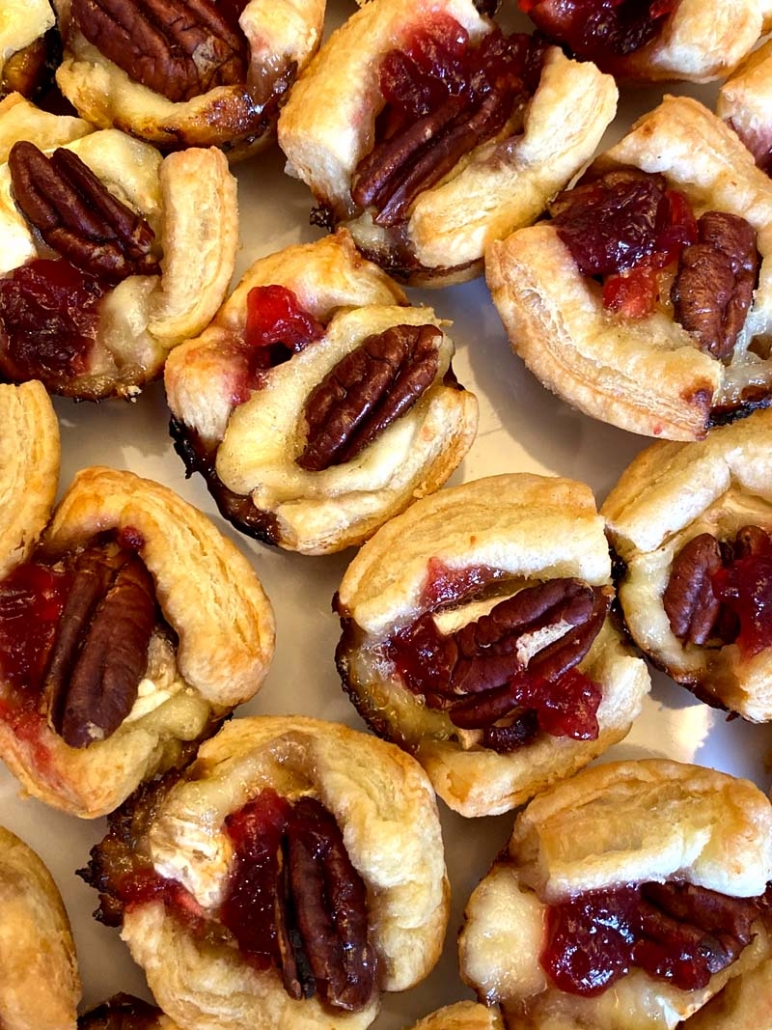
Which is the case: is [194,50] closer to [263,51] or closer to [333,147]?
[263,51]

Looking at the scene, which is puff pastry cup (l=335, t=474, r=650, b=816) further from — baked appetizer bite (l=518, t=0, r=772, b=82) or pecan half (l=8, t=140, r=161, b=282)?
baked appetizer bite (l=518, t=0, r=772, b=82)

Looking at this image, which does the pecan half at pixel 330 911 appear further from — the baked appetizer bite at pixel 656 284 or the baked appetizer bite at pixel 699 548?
the baked appetizer bite at pixel 656 284

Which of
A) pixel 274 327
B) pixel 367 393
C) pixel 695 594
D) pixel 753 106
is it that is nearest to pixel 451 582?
pixel 367 393

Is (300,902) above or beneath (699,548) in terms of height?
above

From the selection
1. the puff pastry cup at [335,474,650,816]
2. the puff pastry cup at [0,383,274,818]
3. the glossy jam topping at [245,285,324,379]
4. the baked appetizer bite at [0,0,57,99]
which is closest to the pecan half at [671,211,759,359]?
the puff pastry cup at [335,474,650,816]

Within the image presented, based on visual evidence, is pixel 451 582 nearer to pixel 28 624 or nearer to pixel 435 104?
pixel 28 624

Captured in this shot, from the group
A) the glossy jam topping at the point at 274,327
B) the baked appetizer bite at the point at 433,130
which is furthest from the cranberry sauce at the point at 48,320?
the baked appetizer bite at the point at 433,130
